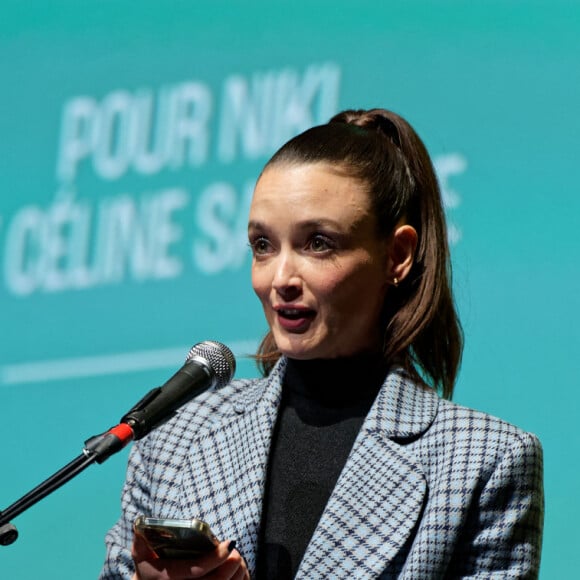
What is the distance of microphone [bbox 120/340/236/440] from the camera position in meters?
1.57

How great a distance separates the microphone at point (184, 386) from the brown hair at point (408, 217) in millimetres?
425

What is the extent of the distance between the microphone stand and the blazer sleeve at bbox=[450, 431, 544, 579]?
597 mm

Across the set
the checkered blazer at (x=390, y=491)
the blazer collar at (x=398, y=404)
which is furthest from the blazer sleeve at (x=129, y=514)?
the blazer collar at (x=398, y=404)

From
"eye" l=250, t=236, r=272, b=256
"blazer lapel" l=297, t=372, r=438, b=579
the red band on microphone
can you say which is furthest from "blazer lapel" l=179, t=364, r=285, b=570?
the red band on microphone

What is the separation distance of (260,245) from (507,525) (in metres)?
0.57

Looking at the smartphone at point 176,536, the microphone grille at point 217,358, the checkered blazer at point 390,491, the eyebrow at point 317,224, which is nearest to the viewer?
the smartphone at point 176,536

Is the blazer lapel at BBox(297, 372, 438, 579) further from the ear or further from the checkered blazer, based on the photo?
the ear

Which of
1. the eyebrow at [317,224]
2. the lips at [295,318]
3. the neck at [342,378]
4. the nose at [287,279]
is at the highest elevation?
the eyebrow at [317,224]

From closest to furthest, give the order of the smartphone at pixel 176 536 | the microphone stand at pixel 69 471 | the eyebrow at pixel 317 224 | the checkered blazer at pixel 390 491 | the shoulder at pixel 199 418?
the microphone stand at pixel 69 471, the smartphone at pixel 176 536, the checkered blazer at pixel 390 491, the eyebrow at pixel 317 224, the shoulder at pixel 199 418

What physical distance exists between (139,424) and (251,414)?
531 mm

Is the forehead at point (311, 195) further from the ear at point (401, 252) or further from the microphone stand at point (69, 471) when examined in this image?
the microphone stand at point (69, 471)

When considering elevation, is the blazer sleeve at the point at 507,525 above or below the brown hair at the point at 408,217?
below

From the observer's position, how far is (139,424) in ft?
5.11

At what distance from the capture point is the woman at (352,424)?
187cm
